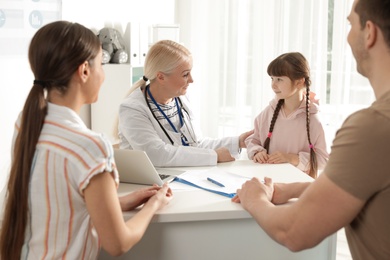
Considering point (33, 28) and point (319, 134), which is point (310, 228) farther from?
point (33, 28)

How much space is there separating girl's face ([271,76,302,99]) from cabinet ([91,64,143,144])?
1.74 meters

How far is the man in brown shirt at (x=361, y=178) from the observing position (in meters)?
1.04

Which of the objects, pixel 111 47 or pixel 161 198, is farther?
pixel 111 47

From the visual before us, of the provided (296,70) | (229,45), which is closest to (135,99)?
(296,70)

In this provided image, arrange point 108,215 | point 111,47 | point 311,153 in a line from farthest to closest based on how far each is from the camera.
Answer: point 111,47 < point 311,153 < point 108,215

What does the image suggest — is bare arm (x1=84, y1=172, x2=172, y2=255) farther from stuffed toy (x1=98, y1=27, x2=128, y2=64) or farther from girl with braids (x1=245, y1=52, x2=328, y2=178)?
stuffed toy (x1=98, y1=27, x2=128, y2=64)

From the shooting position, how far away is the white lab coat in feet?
7.39

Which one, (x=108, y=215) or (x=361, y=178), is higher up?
(x=361, y=178)

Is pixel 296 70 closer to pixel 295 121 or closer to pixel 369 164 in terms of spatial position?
pixel 295 121

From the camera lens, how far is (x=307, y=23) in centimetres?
422

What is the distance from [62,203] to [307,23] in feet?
11.1

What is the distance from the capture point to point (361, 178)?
1049 mm

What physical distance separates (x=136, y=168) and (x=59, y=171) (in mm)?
605

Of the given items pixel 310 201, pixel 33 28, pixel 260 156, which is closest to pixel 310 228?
pixel 310 201
